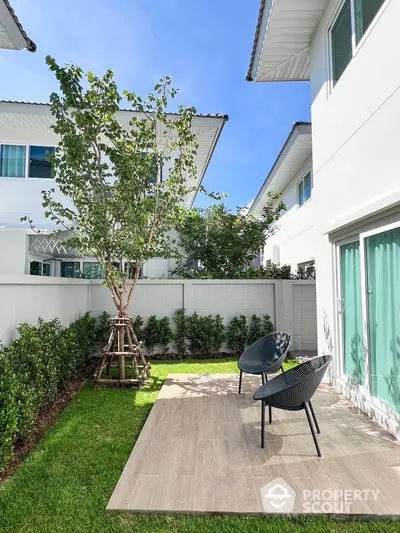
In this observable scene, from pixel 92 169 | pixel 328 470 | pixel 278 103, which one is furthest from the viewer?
pixel 278 103

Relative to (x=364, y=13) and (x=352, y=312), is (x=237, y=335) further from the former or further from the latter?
(x=364, y=13)

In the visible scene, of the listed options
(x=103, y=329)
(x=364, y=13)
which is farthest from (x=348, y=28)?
(x=103, y=329)

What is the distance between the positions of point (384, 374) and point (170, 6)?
10.0 m

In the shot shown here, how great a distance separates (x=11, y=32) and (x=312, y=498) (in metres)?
8.28

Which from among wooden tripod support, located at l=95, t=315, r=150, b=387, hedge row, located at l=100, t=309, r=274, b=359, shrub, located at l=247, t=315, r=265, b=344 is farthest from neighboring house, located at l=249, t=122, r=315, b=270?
wooden tripod support, located at l=95, t=315, r=150, b=387

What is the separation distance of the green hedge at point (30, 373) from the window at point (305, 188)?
8603mm

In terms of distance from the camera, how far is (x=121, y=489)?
296cm

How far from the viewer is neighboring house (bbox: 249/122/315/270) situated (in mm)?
10320

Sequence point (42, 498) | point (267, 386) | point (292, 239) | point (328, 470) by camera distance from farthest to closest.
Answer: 1. point (292, 239)
2. point (267, 386)
3. point (328, 470)
4. point (42, 498)

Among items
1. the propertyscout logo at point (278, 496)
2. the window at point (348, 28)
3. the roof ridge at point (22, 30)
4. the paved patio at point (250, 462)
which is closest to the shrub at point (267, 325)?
the paved patio at point (250, 462)

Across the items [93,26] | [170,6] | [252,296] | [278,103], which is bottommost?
[252,296]

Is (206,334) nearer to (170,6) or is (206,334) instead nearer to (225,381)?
(225,381)

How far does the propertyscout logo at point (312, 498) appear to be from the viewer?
265 centimetres

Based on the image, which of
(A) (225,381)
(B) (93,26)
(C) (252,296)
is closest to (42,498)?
(A) (225,381)
